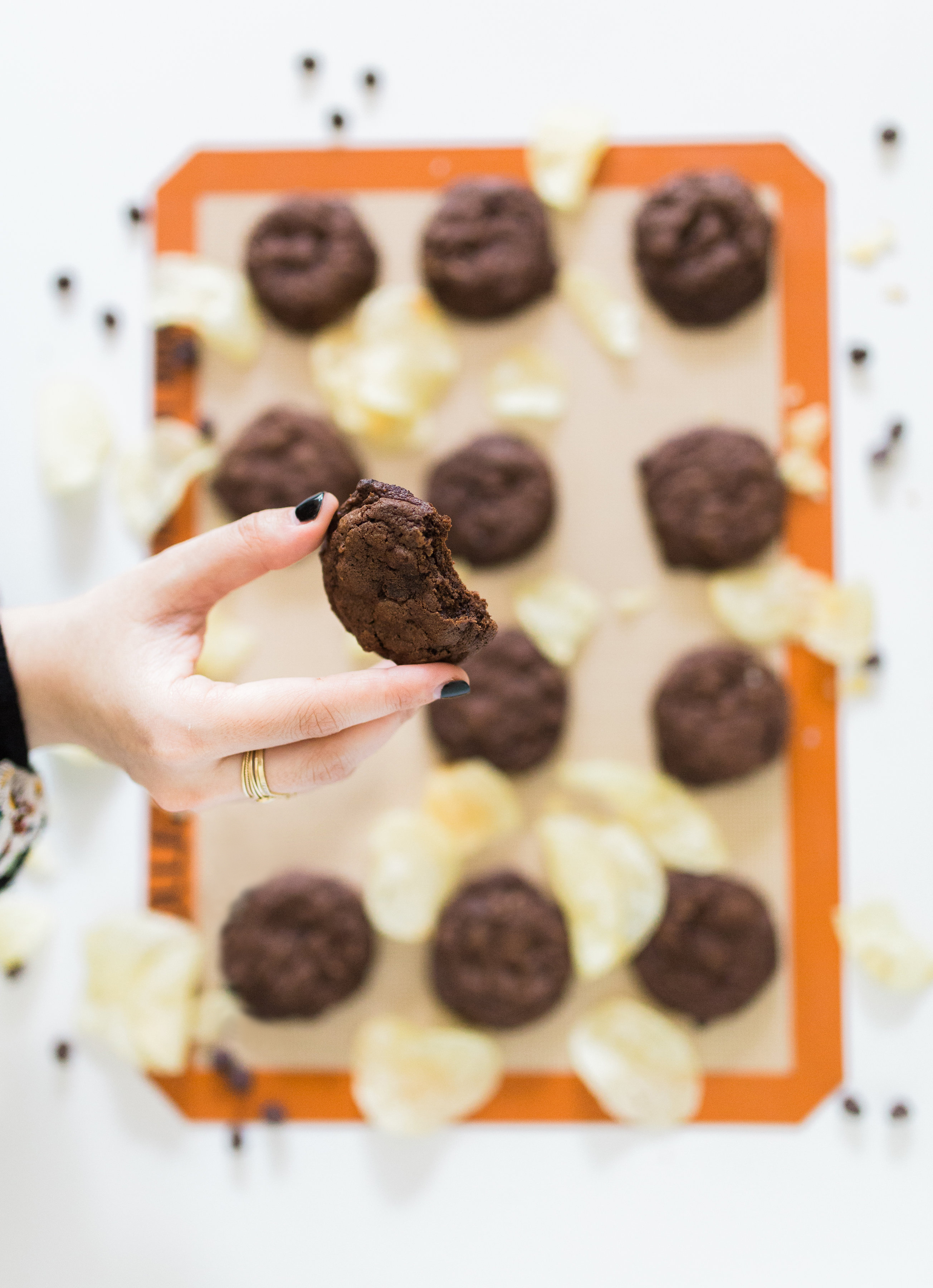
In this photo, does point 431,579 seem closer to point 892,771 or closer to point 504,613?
point 504,613

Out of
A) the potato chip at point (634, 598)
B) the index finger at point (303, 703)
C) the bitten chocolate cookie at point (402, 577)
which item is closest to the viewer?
the bitten chocolate cookie at point (402, 577)

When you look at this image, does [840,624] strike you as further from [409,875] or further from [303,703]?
[303,703]

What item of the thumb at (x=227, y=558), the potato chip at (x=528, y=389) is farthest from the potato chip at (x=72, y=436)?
the potato chip at (x=528, y=389)

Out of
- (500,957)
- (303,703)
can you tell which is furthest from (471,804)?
(303,703)

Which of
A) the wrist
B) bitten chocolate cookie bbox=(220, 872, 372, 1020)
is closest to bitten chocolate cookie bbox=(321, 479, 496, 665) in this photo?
the wrist

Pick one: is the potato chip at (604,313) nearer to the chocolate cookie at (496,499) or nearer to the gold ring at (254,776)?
the chocolate cookie at (496,499)

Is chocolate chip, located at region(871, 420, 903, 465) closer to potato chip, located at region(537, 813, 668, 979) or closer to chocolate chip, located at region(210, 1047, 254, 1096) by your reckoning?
potato chip, located at region(537, 813, 668, 979)

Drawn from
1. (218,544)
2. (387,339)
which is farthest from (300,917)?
(387,339)
